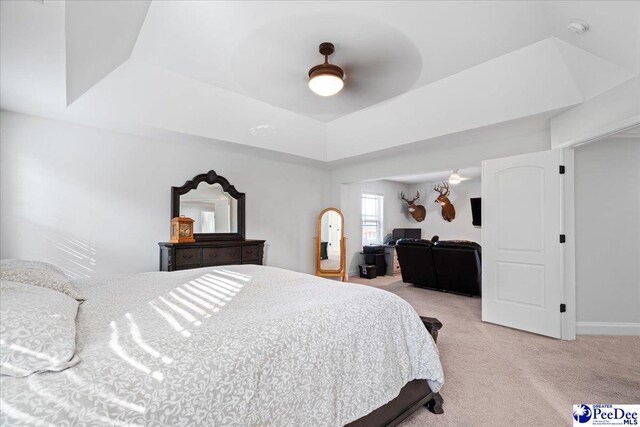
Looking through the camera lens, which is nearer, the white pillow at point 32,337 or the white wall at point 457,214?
the white pillow at point 32,337

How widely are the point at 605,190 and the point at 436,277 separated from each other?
2.55m

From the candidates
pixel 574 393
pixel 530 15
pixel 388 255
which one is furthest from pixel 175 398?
pixel 388 255

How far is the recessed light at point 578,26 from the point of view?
2.15 m

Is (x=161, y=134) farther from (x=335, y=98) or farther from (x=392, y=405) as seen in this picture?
(x=392, y=405)

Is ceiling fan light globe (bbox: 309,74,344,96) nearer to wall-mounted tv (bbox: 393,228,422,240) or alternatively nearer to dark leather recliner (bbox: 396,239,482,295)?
dark leather recliner (bbox: 396,239,482,295)

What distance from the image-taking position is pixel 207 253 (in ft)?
12.8

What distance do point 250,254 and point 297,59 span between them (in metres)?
2.62

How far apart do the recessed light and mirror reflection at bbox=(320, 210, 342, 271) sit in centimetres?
419

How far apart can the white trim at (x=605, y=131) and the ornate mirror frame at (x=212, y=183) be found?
402cm

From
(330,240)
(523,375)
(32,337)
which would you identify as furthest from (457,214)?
(32,337)

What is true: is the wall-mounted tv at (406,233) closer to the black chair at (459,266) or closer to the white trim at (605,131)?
the black chair at (459,266)

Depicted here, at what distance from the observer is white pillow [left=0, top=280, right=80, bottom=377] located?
2.69 feet

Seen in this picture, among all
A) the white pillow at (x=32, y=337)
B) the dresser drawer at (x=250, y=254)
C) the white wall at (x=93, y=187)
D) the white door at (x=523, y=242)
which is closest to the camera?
the white pillow at (x=32, y=337)

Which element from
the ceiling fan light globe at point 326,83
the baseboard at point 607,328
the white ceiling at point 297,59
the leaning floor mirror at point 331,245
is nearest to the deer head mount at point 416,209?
the leaning floor mirror at point 331,245
